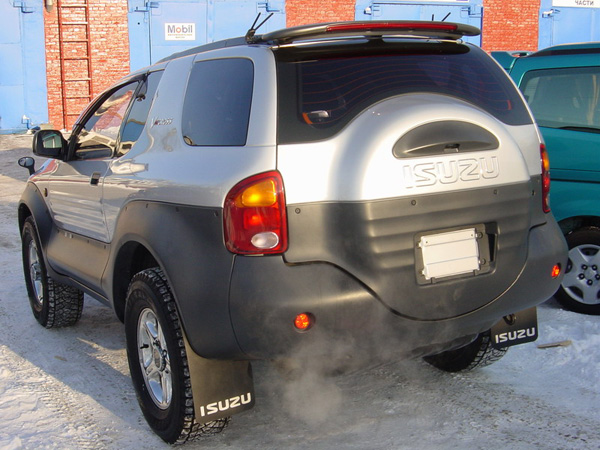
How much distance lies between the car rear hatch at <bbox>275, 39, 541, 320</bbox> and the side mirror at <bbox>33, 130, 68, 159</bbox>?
219 cm

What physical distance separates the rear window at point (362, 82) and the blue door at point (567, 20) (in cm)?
2085

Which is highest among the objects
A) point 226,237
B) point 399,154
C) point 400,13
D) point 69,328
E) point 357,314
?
point 400,13

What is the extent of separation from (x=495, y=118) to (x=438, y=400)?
5.19ft

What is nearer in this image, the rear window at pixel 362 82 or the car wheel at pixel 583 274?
the rear window at pixel 362 82

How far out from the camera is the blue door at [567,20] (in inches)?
886

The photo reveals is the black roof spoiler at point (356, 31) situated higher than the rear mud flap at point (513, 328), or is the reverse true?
the black roof spoiler at point (356, 31)

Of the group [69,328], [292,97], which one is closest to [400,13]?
[69,328]

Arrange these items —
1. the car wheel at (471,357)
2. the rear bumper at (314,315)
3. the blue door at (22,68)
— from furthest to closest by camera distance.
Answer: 1. the blue door at (22,68)
2. the car wheel at (471,357)
3. the rear bumper at (314,315)

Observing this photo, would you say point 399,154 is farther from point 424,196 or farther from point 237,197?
point 237,197

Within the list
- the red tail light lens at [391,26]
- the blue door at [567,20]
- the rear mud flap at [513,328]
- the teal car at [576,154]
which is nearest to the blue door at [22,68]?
the blue door at [567,20]

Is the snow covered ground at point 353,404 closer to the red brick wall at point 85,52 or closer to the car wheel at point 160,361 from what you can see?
the car wheel at point 160,361

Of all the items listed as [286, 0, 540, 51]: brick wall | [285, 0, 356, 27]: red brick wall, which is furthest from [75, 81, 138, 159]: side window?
[286, 0, 540, 51]: brick wall

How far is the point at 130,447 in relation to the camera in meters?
3.48

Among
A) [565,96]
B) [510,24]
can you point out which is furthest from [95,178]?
[510,24]
